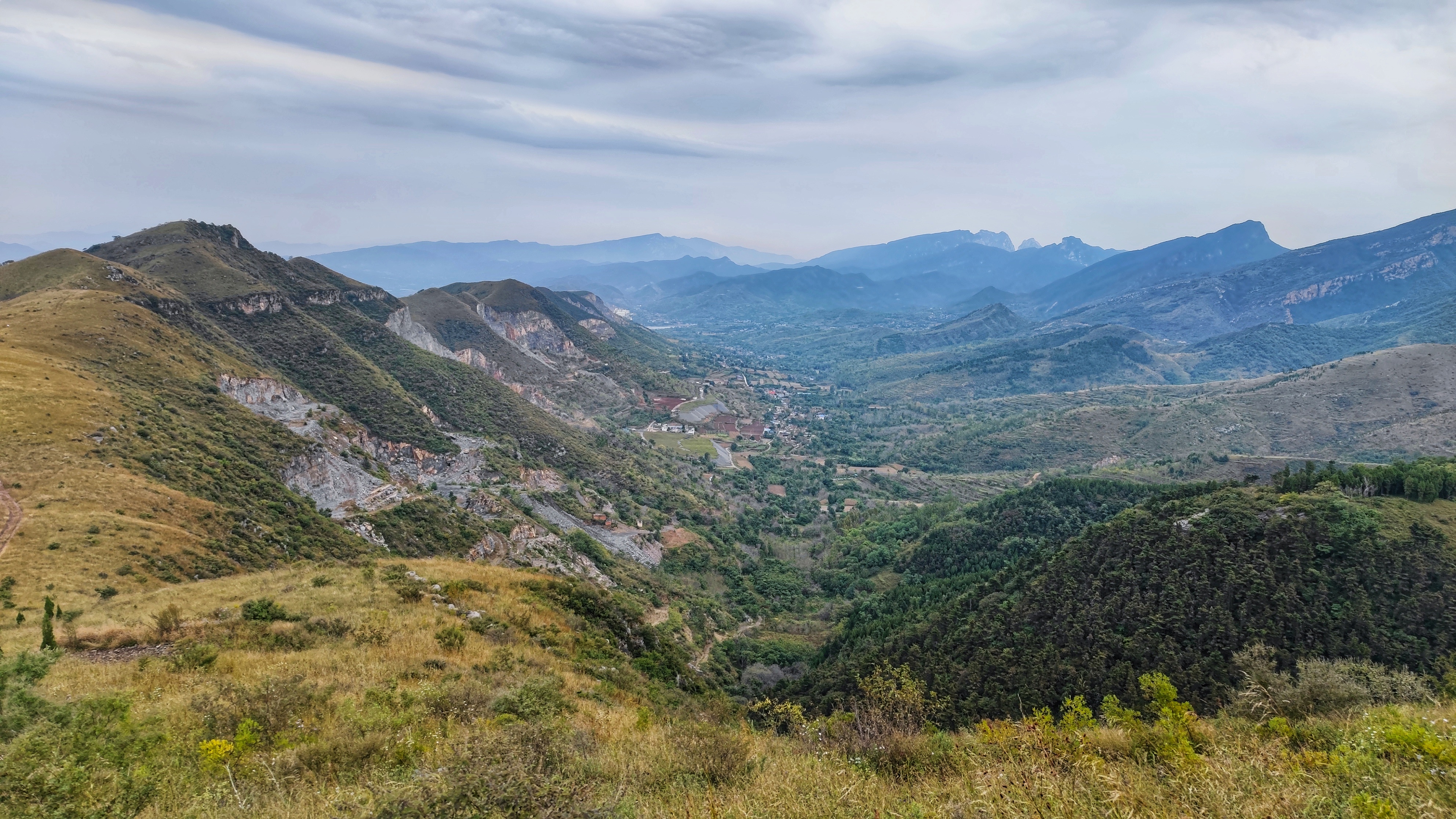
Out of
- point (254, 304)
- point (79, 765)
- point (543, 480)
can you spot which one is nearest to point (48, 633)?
point (79, 765)

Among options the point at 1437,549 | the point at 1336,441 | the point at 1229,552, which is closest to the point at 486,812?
the point at 1229,552

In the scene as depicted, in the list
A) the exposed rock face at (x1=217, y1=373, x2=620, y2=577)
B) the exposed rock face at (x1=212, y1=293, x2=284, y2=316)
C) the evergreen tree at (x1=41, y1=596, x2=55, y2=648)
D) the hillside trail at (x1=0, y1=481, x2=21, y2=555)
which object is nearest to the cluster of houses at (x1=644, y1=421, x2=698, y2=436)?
the exposed rock face at (x1=217, y1=373, x2=620, y2=577)

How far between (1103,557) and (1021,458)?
9089 centimetres

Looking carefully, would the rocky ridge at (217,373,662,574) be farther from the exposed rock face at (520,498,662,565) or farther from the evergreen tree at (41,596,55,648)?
the evergreen tree at (41,596,55,648)

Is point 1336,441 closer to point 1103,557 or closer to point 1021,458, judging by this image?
point 1021,458

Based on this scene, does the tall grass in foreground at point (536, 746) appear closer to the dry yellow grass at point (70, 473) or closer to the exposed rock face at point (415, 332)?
the dry yellow grass at point (70, 473)

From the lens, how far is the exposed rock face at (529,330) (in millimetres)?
144750

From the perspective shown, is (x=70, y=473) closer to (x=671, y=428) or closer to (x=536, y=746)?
(x=536, y=746)

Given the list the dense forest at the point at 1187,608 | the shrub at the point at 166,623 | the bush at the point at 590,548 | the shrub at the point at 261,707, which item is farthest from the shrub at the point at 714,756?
the bush at the point at 590,548

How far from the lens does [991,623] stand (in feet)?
105

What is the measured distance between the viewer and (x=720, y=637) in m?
47.5

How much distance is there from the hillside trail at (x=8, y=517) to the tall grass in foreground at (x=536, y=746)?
10.9m

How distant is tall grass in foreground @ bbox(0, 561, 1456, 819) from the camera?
5.62m

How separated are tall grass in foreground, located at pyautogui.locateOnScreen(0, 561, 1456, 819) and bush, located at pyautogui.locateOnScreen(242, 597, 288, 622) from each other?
6 cm
